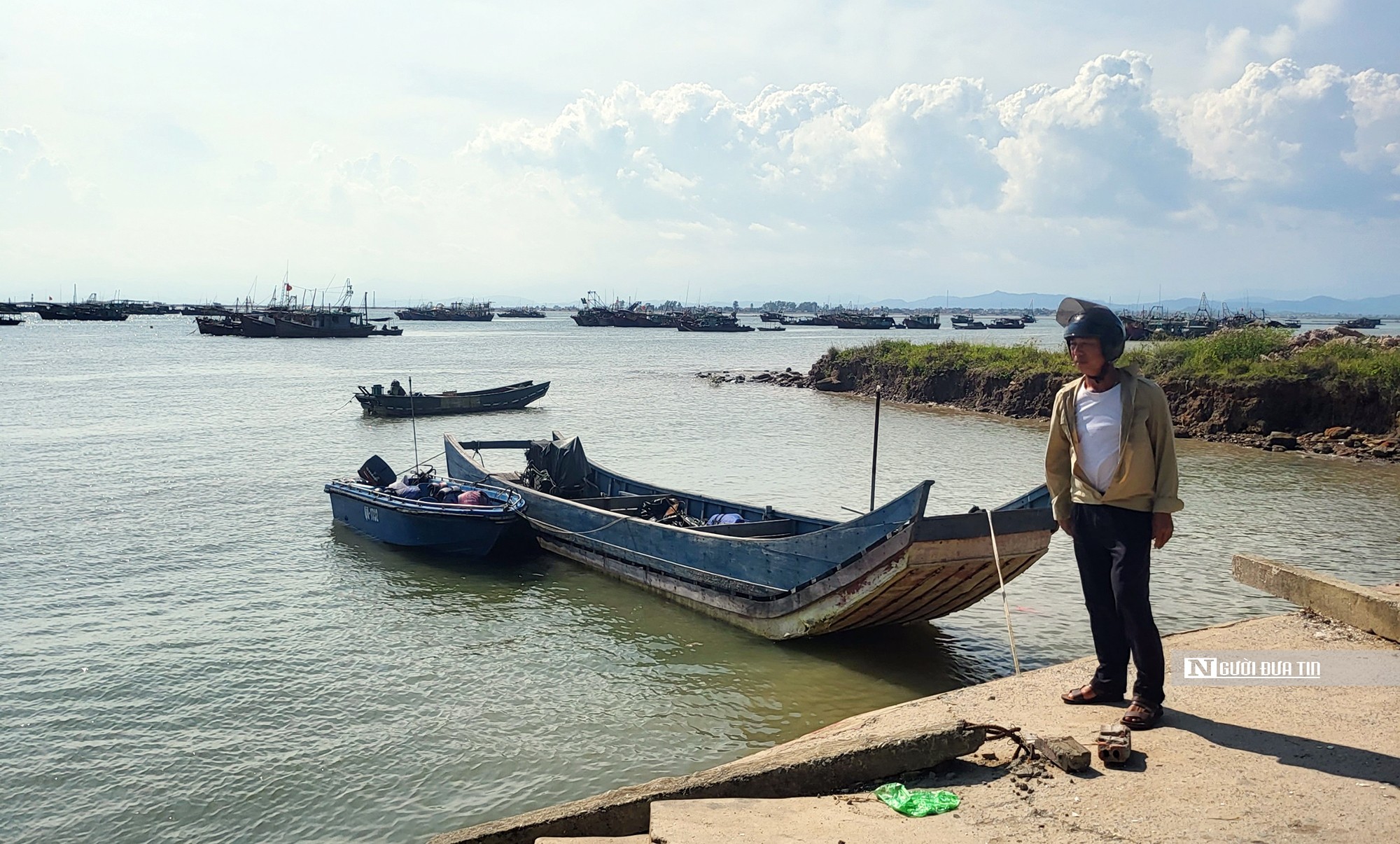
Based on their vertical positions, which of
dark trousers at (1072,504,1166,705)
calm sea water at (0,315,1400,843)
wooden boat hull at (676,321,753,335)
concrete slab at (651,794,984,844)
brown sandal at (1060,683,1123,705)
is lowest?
calm sea water at (0,315,1400,843)

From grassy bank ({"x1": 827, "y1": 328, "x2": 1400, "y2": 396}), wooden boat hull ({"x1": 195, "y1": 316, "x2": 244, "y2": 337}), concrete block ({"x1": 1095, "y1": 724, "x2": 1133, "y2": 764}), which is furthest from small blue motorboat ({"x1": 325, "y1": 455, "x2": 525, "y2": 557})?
wooden boat hull ({"x1": 195, "y1": 316, "x2": 244, "y2": 337})

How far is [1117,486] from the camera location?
16.2 ft

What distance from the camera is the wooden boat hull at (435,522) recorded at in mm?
12961

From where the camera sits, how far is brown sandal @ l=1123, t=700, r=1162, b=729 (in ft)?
16.2

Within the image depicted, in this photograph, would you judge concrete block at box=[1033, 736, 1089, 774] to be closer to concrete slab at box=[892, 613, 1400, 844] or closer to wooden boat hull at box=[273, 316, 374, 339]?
concrete slab at box=[892, 613, 1400, 844]

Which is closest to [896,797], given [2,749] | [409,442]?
[2,749]

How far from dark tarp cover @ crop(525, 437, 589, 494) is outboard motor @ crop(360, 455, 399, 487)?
256 cm

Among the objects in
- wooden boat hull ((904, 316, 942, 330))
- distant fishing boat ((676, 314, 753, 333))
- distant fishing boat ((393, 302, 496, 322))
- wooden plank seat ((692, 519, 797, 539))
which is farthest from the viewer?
distant fishing boat ((393, 302, 496, 322))

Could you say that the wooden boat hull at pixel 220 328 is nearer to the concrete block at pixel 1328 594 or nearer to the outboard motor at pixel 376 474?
the outboard motor at pixel 376 474

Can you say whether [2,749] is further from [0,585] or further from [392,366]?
[392,366]

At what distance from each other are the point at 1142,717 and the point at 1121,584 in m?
0.70

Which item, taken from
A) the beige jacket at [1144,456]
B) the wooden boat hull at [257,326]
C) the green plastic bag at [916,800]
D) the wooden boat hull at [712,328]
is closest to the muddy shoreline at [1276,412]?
the beige jacket at [1144,456]

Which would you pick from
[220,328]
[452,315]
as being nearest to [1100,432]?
[220,328]

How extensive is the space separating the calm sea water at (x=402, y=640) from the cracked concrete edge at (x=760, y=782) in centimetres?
232
